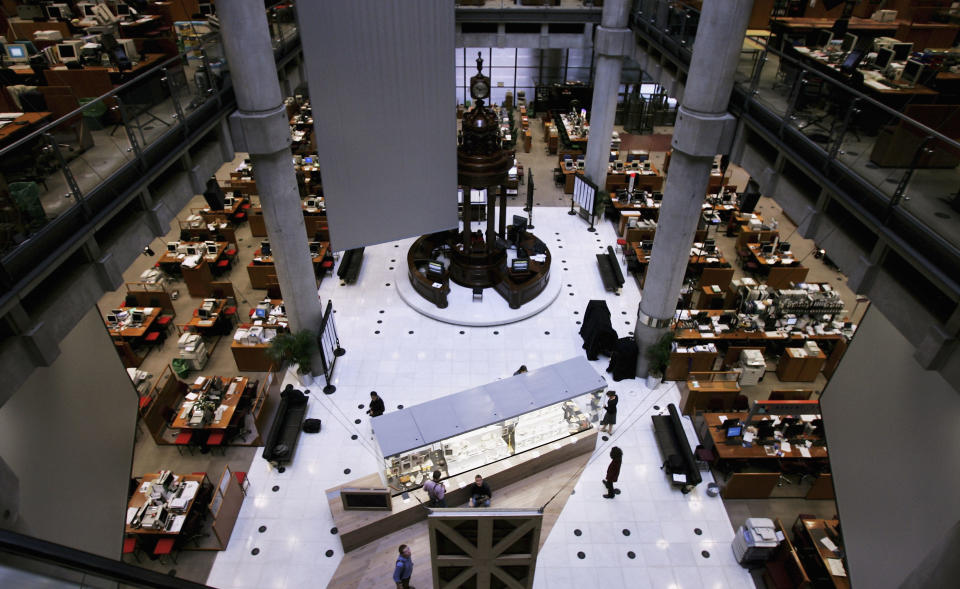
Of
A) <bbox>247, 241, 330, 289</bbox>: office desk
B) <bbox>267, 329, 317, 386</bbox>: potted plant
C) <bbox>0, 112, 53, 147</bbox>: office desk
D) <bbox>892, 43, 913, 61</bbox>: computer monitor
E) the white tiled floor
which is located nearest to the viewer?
<bbox>0, 112, 53, 147</bbox>: office desk

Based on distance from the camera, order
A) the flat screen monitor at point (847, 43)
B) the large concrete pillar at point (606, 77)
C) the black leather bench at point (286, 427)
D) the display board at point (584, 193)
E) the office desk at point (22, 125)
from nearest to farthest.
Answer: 1. the office desk at point (22, 125)
2. the flat screen monitor at point (847, 43)
3. the black leather bench at point (286, 427)
4. the large concrete pillar at point (606, 77)
5. the display board at point (584, 193)

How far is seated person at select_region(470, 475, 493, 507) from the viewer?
848 centimetres

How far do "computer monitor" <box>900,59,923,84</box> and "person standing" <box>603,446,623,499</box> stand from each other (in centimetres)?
670

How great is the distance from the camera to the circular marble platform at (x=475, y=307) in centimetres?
1265

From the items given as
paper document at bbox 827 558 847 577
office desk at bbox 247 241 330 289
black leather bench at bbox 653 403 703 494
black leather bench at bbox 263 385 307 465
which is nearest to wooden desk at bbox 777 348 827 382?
black leather bench at bbox 653 403 703 494

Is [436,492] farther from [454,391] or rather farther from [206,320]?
[206,320]

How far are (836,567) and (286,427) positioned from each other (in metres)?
9.17

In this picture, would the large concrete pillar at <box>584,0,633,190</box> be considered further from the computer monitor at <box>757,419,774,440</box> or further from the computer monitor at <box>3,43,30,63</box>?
the computer monitor at <box>3,43,30,63</box>

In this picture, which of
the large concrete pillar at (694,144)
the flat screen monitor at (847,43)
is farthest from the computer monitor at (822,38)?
the large concrete pillar at (694,144)

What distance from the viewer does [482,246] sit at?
13.5 m

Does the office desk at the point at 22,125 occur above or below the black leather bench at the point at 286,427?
above

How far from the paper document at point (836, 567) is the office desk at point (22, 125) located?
11.8 m

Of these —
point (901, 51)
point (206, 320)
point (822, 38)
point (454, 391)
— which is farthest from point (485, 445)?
point (822, 38)

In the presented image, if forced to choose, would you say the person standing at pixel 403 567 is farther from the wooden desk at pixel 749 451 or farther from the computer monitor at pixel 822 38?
the computer monitor at pixel 822 38
